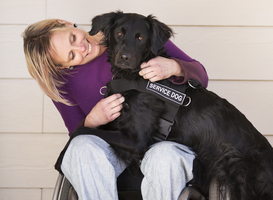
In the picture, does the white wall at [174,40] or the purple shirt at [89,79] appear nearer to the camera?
the purple shirt at [89,79]

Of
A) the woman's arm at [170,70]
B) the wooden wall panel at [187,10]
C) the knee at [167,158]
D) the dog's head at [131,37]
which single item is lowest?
the knee at [167,158]

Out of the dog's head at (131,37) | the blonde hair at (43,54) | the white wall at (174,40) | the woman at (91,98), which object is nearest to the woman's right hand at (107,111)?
the woman at (91,98)

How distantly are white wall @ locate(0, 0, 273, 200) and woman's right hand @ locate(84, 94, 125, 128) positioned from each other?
815 millimetres

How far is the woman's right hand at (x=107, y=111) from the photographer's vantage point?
1.28 m

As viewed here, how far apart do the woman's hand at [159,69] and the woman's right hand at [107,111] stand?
165 mm

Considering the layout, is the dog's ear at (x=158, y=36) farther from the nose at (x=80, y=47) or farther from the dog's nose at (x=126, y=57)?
the nose at (x=80, y=47)

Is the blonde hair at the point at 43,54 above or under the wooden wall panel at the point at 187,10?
under

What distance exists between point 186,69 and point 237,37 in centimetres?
91

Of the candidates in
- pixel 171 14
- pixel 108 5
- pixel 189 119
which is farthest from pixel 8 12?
pixel 189 119

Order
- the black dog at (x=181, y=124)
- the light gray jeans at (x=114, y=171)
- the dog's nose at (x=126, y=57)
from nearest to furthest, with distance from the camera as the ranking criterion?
the light gray jeans at (x=114, y=171) → the black dog at (x=181, y=124) → the dog's nose at (x=126, y=57)

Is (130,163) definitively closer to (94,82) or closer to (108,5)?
(94,82)

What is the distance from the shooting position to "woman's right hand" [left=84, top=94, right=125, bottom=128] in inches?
50.3

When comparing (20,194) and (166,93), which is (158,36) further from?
(20,194)

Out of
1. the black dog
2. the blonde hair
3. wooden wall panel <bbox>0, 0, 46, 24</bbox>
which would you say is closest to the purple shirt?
the blonde hair
